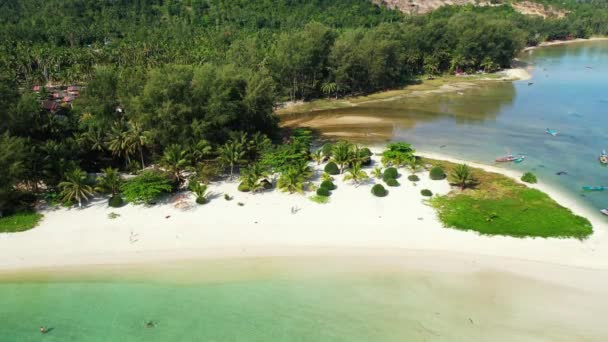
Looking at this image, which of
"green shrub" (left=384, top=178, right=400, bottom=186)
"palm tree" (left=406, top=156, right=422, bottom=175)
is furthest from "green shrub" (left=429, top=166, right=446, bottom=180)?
"green shrub" (left=384, top=178, right=400, bottom=186)

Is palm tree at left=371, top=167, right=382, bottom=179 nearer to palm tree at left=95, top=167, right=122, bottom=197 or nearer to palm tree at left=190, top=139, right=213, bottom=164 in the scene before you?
palm tree at left=190, top=139, right=213, bottom=164

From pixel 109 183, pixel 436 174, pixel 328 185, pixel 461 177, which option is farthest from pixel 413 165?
pixel 109 183

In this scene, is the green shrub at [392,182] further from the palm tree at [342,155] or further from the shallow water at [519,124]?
the shallow water at [519,124]

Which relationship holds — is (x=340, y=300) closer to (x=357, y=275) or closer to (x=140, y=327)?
(x=357, y=275)

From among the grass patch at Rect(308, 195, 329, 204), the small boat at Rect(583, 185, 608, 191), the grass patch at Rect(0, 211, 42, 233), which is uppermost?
the grass patch at Rect(0, 211, 42, 233)

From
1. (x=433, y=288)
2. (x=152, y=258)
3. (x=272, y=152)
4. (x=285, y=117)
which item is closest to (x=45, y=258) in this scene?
(x=152, y=258)

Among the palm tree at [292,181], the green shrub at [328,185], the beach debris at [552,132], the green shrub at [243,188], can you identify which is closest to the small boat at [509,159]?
the beach debris at [552,132]
